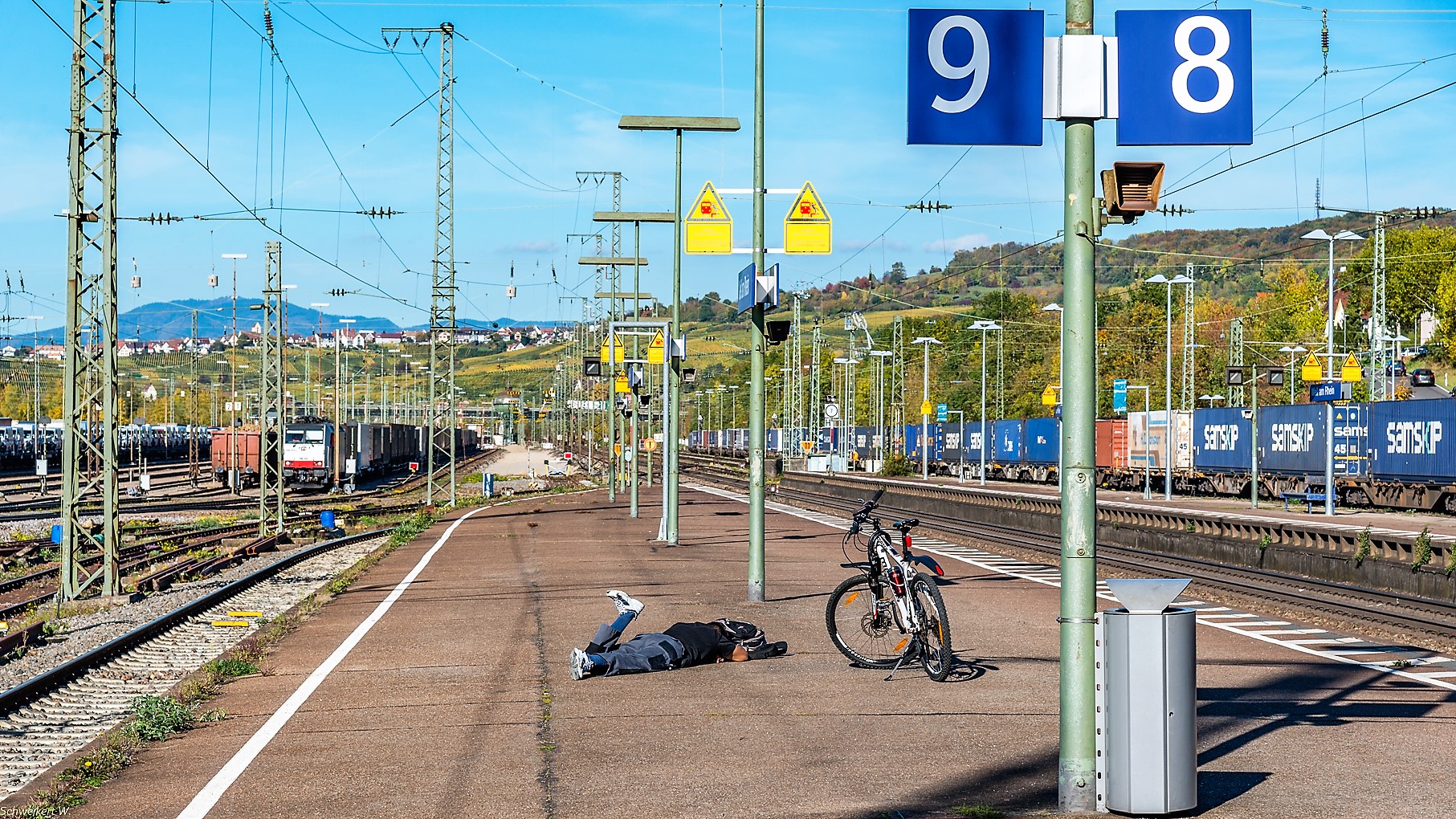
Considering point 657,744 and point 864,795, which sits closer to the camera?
point 864,795

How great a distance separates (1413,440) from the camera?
1716 inches

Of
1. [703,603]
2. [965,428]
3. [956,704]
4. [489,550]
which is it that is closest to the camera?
[956,704]

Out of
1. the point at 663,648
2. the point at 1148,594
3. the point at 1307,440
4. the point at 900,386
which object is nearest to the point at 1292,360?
the point at 1307,440

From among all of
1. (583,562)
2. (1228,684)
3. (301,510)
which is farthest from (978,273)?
(1228,684)

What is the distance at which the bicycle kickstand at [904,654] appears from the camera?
11898 mm

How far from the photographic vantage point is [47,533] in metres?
38.3

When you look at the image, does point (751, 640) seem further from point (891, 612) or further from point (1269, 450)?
point (1269, 450)

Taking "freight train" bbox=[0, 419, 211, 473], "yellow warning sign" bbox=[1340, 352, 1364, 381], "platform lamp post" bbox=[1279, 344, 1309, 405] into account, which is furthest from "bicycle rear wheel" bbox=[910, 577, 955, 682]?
"freight train" bbox=[0, 419, 211, 473]

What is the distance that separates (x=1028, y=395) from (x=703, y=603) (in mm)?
96103

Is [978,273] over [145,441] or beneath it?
over

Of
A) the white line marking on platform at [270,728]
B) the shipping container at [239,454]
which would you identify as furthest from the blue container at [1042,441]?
the white line marking on platform at [270,728]

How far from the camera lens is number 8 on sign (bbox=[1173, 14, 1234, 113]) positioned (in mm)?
7453

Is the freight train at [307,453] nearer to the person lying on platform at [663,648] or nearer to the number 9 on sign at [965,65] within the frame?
the person lying on platform at [663,648]

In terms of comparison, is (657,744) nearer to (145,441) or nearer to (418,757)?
(418,757)
